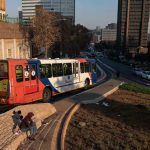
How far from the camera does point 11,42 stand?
40.9m

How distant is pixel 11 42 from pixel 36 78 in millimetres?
23339

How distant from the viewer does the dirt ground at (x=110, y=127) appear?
39.3 ft

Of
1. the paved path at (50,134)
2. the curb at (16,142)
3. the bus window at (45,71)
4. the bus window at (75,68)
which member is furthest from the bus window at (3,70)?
the bus window at (75,68)

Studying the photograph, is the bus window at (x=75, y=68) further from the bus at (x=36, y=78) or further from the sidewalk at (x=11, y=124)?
the sidewalk at (x=11, y=124)

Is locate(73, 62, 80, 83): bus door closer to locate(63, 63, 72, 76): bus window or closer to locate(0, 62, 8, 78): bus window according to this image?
locate(63, 63, 72, 76): bus window

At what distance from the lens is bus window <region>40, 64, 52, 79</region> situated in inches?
761

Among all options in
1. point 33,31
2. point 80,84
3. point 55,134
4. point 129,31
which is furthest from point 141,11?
point 55,134

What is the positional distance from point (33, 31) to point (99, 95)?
1036 inches

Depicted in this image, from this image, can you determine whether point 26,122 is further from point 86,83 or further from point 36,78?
point 86,83

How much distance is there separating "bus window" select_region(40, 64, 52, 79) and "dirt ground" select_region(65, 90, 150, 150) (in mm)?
3111

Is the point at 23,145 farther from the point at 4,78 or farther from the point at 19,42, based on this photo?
→ the point at 19,42

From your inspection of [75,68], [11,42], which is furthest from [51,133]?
[11,42]

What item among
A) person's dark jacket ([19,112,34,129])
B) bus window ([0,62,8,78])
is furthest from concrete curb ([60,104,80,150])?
bus window ([0,62,8,78])

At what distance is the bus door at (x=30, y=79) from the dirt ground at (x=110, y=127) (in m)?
3.01
